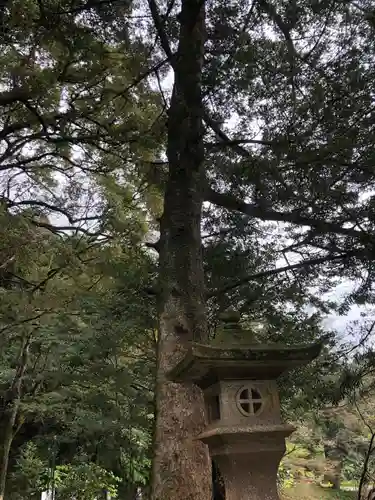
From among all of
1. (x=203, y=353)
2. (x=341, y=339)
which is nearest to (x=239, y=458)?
(x=203, y=353)

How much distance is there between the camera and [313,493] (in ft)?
33.9

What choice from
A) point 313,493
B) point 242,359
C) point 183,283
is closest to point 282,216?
point 183,283

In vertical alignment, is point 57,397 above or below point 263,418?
above

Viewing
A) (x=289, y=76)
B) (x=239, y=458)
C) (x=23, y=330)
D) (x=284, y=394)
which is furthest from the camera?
(x=23, y=330)

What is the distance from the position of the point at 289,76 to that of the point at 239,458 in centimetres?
273

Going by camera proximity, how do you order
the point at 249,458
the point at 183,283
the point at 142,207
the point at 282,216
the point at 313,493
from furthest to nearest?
the point at 313,493
the point at 142,207
the point at 282,216
the point at 183,283
the point at 249,458

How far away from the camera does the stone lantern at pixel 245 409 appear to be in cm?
214

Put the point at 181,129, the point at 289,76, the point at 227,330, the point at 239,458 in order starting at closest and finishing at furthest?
the point at 239,458 → the point at 227,330 → the point at 289,76 → the point at 181,129

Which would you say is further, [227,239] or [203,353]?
[227,239]

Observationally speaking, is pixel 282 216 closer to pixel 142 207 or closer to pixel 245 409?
pixel 245 409

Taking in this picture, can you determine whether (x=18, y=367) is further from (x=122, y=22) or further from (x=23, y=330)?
(x=122, y=22)

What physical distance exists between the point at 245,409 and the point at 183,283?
51.0 inches

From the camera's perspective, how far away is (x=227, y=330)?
2.40 metres

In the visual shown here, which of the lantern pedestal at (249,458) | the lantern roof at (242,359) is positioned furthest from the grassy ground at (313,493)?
the lantern roof at (242,359)
